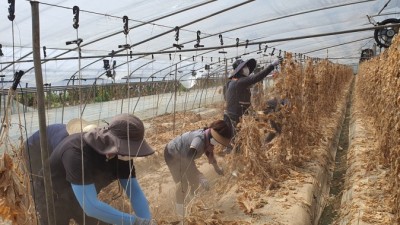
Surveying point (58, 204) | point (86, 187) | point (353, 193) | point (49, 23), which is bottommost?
point (353, 193)

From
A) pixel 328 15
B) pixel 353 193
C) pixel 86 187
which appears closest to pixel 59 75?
pixel 328 15

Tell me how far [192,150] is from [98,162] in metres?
1.37

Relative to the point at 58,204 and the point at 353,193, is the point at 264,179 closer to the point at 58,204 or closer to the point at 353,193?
the point at 353,193

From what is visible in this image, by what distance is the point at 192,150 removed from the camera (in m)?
3.64

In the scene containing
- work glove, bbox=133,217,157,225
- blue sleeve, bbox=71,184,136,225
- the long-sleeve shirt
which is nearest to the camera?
blue sleeve, bbox=71,184,136,225

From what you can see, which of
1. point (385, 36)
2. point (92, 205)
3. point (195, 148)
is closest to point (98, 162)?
point (92, 205)

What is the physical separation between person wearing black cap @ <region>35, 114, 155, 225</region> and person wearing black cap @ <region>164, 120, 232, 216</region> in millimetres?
1130

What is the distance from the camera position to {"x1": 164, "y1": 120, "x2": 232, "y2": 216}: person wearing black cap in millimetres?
3583

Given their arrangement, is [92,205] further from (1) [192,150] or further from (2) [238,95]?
(2) [238,95]

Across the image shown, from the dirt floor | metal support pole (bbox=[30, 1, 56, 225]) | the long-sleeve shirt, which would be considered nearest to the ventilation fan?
the dirt floor

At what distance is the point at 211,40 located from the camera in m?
9.59

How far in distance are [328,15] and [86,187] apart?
8090mm

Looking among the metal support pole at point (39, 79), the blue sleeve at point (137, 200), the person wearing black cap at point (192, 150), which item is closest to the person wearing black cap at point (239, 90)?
the person wearing black cap at point (192, 150)

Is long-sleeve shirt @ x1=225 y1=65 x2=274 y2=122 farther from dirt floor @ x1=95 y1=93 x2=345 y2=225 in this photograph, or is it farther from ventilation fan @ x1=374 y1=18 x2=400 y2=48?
ventilation fan @ x1=374 y1=18 x2=400 y2=48
